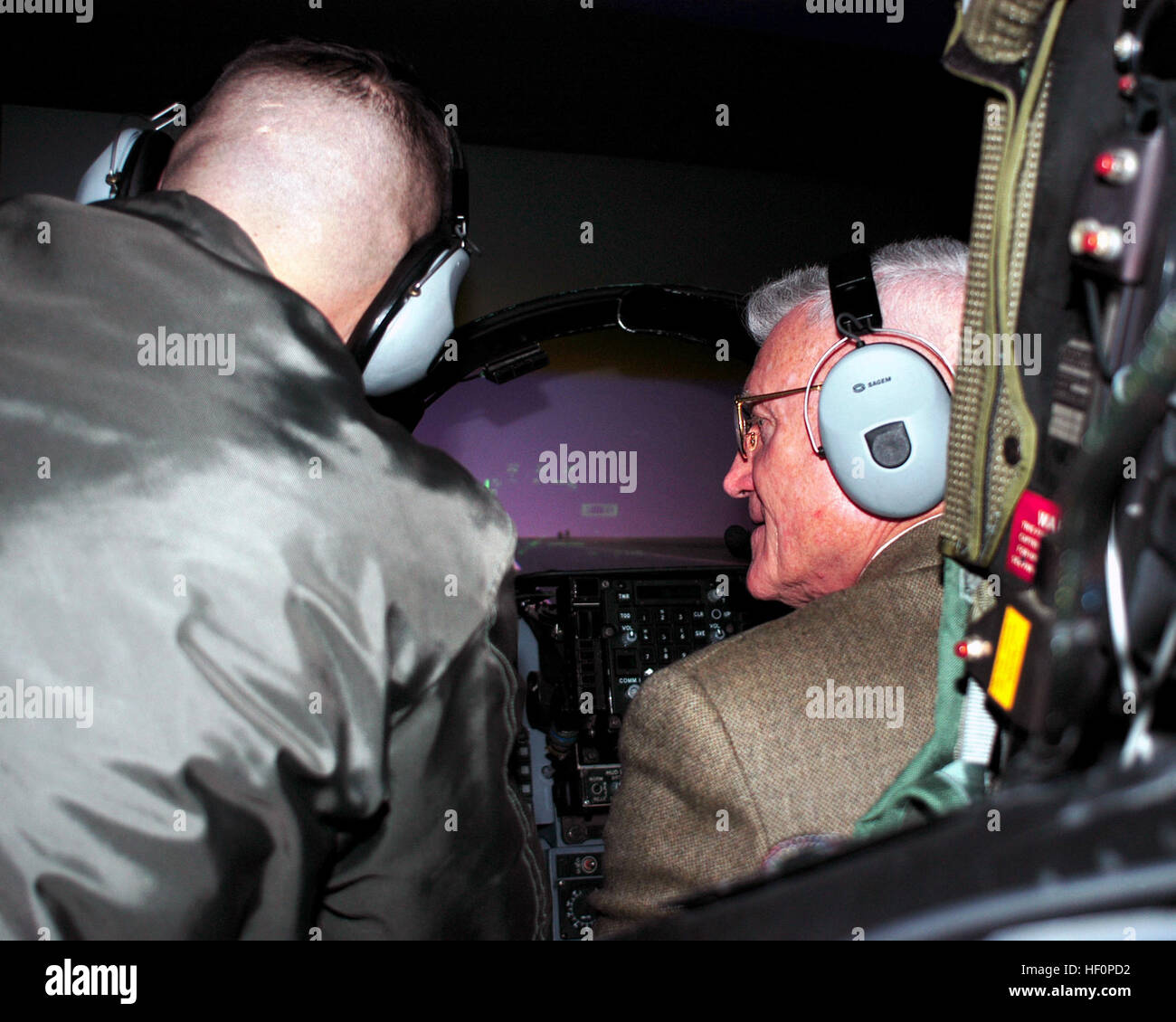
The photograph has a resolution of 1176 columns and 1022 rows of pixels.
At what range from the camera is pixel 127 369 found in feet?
2.35

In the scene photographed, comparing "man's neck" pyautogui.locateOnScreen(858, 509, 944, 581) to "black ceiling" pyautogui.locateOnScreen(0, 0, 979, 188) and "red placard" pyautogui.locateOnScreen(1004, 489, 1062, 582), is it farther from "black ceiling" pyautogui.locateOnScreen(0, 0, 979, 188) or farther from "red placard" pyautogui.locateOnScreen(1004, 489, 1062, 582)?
"black ceiling" pyautogui.locateOnScreen(0, 0, 979, 188)

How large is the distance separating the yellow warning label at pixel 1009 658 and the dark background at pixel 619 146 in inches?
105

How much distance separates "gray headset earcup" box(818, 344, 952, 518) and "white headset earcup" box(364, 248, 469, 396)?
0.47 m

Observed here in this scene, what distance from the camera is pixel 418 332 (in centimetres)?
105

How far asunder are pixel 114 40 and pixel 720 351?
2.17m

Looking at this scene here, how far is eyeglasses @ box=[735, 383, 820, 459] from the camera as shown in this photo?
1286 millimetres

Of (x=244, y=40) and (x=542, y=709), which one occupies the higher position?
(x=244, y=40)

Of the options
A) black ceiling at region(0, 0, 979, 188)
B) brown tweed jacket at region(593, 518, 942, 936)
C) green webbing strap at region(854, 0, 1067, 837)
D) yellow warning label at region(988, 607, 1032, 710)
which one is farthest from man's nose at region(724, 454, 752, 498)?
black ceiling at region(0, 0, 979, 188)

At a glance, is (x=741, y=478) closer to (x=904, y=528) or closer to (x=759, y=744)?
(x=904, y=528)

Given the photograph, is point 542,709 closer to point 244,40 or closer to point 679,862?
point 679,862

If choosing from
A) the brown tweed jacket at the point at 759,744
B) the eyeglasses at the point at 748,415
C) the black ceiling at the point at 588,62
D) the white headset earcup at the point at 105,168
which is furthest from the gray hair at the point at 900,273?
the black ceiling at the point at 588,62

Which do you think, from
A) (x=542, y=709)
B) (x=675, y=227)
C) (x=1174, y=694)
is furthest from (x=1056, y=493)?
(x=675, y=227)

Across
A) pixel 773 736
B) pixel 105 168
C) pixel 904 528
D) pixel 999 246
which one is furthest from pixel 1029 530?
pixel 105 168

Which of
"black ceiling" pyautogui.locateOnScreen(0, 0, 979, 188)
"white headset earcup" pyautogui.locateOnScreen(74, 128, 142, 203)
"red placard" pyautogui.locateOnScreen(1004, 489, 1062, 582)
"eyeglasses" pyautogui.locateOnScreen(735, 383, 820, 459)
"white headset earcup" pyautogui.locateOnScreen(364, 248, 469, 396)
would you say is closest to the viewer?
"red placard" pyautogui.locateOnScreen(1004, 489, 1062, 582)
